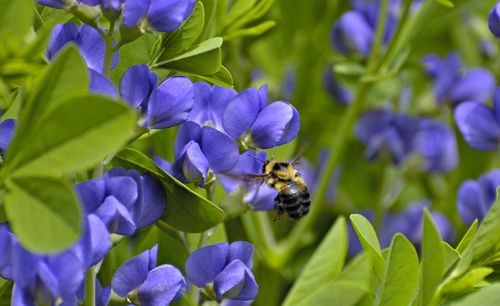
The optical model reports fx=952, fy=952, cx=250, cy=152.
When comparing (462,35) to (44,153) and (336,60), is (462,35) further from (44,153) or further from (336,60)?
(44,153)

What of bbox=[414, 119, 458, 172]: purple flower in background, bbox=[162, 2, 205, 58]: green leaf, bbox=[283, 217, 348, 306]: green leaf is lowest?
bbox=[414, 119, 458, 172]: purple flower in background

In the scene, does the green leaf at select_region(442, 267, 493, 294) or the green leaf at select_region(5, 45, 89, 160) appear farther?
the green leaf at select_region(442, 267, 493, 294)

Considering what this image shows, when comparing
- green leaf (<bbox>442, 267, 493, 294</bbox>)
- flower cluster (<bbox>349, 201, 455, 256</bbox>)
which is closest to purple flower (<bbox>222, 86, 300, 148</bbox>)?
green leaf (<bbox>442, 267, 493, 294</bbox>)

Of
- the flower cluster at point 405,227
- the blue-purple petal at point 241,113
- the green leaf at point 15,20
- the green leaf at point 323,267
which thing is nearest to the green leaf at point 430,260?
the green leaf at point 323,267

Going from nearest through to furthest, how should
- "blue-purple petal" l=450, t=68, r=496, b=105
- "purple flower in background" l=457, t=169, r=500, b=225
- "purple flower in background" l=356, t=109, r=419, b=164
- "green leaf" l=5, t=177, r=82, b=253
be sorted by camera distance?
"green leaf" l=5, t=177, r=82, b=253 → "purple flower in background" l=457, t=169, r=500, b=225 → "blue-purple petal" l=450, t=68, r=496, b=105 → "purple flower in background" l=356, t=109, r=419, b=164

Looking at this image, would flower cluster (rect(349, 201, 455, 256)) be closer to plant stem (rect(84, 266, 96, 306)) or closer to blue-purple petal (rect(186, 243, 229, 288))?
blue-purple petal (rect(186, 243, 229, 288))

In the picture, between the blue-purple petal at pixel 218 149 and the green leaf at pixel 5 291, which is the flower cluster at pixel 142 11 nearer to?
the blue-purple petal at pixel 218 149

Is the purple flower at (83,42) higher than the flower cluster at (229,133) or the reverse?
higher
